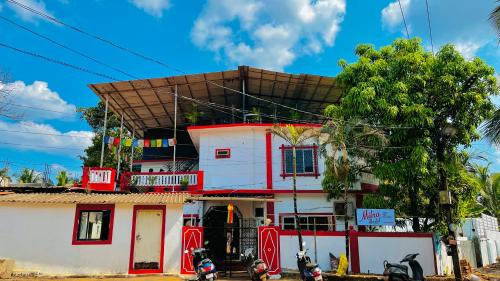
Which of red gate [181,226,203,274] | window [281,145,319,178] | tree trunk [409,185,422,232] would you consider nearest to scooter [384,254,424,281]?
tree trunk [409,185,422,232]

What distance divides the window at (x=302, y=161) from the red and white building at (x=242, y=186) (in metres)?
0.05

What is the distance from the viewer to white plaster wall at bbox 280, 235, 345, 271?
1315cm

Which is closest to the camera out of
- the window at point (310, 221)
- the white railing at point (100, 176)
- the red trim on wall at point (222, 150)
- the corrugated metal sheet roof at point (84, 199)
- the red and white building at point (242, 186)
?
the corrugated metal sheet roof at point (84, 199)

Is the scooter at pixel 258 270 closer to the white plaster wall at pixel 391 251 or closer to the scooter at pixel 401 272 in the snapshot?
the scooter at pixel 401 272

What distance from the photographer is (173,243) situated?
12.9 m

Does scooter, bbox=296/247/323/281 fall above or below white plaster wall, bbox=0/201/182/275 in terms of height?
below

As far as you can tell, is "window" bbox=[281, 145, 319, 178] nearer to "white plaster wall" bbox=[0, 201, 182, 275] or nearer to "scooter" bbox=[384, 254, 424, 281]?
"white plaster wall" bbox=[0, 201, 182, 275]

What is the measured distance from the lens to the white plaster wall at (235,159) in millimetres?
18547

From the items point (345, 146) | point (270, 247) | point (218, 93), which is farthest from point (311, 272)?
point (218, 93)

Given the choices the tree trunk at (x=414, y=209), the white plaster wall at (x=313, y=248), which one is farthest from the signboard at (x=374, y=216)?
the tree trunk at (x=414, y=209)

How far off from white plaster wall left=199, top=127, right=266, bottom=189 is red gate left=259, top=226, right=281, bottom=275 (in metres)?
5.28

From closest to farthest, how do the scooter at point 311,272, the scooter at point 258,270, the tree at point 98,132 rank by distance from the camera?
the scooter at point 311,272 < the scooter at point 258,270 < the tree at point 98,132

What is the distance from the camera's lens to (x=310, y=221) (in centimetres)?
1767

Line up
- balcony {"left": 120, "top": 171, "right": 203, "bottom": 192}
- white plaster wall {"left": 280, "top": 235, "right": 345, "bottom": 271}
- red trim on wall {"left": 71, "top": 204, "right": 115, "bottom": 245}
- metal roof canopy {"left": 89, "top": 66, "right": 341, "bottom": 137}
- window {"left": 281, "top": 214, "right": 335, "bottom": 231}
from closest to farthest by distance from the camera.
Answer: red trim on wall {"left": 71, "top": 204, "right": 115, "bottom": 245}, white plaster wall {"left": 280, "top": 235, "right": 345, "bottom": 271}, window {"left": 281, "top": 214, "right": 335, "bottom": 231}, balcony {"left": 120, "top": 171, "right": 203, "bottom": 192}, metal roof canopy {"left": 89, "top": 66, "right": 341, "bottom": 137}
